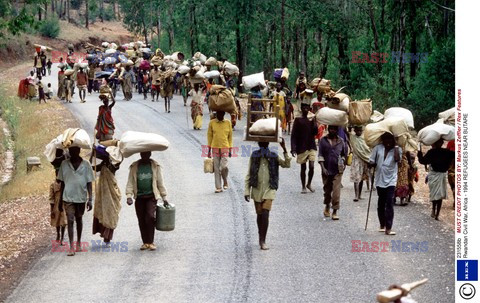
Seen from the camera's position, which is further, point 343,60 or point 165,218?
point 343,60

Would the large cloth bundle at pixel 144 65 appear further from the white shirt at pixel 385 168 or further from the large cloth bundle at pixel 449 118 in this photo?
the white shirt at pixel 385 168

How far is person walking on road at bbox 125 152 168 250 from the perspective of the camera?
1238 centimetres

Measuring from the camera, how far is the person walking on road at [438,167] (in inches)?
563

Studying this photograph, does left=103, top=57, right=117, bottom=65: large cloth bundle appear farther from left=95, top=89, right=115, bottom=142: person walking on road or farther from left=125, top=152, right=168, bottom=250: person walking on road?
left=125, top=152, right=168, bottom=250: person walking on road

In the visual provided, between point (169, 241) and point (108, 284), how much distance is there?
232cm

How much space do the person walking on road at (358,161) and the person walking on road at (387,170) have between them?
8.97 ft

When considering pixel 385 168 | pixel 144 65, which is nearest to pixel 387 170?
pixel 385 168

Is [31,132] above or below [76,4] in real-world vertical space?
below

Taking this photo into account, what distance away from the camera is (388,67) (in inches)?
1286

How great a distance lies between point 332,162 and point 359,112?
6.00 feet

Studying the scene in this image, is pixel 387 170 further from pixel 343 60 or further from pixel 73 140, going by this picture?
pixel 343 60

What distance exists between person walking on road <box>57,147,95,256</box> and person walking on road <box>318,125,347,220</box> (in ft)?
13.2

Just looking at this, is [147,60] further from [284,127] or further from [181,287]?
[181,287]

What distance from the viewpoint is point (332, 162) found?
14.3m
